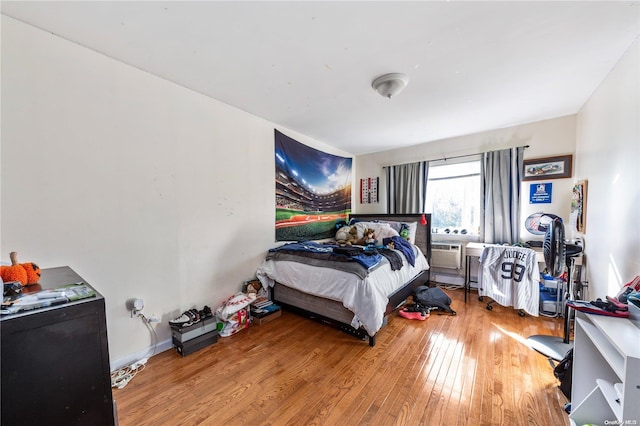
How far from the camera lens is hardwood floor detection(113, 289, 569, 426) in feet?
4.65

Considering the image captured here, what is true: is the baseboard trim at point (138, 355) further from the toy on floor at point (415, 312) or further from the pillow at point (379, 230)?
the pillow at point (379, 230)

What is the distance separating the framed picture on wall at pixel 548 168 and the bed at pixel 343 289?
1808 mm

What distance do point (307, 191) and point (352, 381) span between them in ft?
7.79

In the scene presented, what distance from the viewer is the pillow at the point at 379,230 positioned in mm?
3346

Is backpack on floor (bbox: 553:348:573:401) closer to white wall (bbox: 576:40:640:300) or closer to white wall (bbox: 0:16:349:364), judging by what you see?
white wall (bbox: 576:40:640:300)

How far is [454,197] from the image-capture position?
12.6ft

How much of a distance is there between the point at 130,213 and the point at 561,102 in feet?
14.0

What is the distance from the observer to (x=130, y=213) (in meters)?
1.88

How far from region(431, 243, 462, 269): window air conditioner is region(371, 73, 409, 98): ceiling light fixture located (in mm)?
2540

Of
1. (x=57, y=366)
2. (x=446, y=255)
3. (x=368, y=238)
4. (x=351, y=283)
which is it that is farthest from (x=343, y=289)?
(x=446, y=255)

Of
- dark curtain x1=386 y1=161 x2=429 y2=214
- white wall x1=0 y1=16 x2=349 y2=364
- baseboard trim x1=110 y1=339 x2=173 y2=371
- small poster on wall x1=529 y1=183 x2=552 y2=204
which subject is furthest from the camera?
dark curtain x1=386 y1=161 x2=429 y2=214

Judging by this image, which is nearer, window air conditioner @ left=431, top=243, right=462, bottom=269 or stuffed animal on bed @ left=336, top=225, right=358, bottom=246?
stuffed animal on bed @ left=336, top=225, right=358, bottom=246

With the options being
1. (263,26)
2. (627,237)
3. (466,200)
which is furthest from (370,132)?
(627,237)

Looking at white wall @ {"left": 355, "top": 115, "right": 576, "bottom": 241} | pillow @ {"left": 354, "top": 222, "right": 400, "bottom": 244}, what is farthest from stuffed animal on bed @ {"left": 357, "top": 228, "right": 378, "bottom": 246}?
white wall @ {"left": 355, "top": 115, "right": 576, "bottom": 241}
